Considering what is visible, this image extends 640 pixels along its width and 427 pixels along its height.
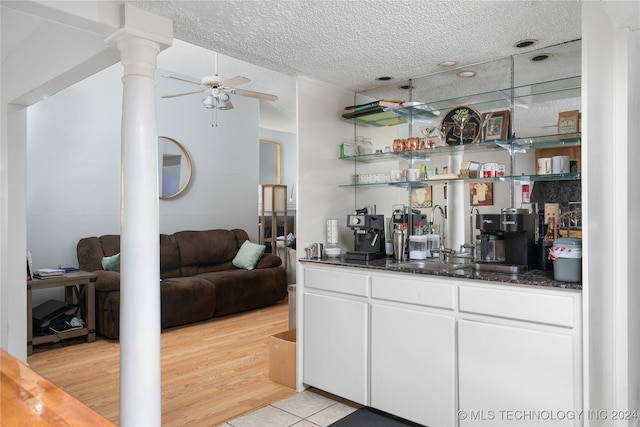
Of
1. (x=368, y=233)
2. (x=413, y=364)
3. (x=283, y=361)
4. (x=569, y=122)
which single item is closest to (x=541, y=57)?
(x=569, y=122)

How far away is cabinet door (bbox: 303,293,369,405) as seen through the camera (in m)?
2.81

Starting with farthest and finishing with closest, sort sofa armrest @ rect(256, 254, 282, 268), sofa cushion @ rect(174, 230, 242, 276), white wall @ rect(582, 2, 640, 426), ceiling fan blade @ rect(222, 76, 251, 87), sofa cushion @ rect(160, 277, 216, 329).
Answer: sofa armrest @ rect(256, 254, 282, 268)
sofa cushion @ rect(174, 230, 242, 276)
sofa cushion @ rect(160, 277, 216, 329)
ceiling fan blade @ rect(222, 76, 251, 87)
white wall @ rect(582, 2, 640, 426)

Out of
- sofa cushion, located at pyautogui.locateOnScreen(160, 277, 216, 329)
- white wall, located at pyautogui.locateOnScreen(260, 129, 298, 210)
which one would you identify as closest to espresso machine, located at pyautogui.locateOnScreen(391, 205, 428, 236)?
sofa cushion, located at pyautogui.locateOnScreen(160, 277, 216, 329)

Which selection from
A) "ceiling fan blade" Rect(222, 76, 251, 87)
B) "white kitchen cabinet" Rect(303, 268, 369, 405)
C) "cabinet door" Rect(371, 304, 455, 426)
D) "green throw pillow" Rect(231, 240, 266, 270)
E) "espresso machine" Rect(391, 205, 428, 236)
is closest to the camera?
"cabinet door" Rect(371, 304, 455, 426)

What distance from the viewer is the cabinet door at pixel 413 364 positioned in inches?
96.3

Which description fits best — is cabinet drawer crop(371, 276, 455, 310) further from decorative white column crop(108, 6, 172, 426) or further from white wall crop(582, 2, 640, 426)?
decorative white column crop(108, 6, 172, 426)

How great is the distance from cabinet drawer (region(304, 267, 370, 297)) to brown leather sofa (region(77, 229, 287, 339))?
2.21 metres

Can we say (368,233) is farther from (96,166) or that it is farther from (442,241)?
(96,166)

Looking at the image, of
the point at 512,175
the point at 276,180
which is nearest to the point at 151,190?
the point at 512,175

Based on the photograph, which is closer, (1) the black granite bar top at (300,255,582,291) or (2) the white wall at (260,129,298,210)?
(1) the black granite bar top at (300,255,582,291)

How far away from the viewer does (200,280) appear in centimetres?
514

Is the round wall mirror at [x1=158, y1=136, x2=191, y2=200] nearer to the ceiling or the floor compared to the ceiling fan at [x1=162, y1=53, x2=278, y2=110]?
nearer to the floor

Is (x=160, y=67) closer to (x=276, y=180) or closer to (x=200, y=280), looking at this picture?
(x=200, y=280)

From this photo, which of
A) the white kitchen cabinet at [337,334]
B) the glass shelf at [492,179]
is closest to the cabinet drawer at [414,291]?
the white kitchen cabinet at [337,334]
